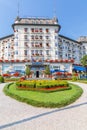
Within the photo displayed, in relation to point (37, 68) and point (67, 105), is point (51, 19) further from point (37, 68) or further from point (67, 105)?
point (67, 105)

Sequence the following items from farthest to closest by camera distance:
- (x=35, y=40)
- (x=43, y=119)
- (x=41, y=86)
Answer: (x=35, y=40)
(x=41, y=86)
(x=43, y=119)

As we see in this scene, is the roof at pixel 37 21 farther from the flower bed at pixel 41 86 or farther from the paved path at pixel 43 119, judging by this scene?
the paved path at pixel 43 119

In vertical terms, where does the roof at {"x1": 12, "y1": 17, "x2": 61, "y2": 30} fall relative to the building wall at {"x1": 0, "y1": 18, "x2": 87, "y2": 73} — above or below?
above

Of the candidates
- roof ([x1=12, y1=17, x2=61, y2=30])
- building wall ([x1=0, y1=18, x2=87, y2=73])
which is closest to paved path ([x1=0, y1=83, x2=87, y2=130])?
building wall ([x1=0, y1=18, x2=87, y2=73])

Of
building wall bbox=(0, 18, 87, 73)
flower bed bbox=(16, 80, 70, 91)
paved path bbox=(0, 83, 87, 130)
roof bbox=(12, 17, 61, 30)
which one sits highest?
roof bbox=(12, 17, 61, 30)

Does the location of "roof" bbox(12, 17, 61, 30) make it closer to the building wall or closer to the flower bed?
the building wall

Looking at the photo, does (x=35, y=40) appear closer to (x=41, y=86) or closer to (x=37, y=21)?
(x=37, y=21)

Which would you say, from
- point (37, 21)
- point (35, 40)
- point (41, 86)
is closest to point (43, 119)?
point (41, 86)

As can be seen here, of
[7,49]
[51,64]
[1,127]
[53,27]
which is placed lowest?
[1,127]

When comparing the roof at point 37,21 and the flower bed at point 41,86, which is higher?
the roof at point 37,21

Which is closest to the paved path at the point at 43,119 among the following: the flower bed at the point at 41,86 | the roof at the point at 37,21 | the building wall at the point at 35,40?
the flower bed at the point at 41,86

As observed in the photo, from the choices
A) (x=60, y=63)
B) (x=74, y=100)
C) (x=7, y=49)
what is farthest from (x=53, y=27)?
(x=74, y=100)

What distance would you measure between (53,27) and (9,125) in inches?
2148

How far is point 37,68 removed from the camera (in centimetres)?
5391
